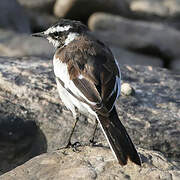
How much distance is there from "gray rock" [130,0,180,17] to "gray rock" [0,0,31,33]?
183 inches

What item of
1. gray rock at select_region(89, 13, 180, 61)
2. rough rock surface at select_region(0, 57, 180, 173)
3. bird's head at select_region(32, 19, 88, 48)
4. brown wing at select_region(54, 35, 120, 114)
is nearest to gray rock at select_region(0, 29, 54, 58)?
gray rock at select_region(89, 13, 180, 61)

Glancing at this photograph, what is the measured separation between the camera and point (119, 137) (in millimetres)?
5656

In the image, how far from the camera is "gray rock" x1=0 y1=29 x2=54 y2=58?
13.1m

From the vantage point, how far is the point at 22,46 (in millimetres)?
13344

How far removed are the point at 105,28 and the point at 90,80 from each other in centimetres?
1067

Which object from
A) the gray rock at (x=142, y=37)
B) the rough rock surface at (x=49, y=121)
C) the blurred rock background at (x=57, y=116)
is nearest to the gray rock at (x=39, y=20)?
the gray rock at (x=142, y=37)

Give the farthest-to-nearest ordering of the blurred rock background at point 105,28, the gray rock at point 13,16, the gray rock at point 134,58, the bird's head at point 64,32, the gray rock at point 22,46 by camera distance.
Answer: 1. the gray rock at point 13,16
2. the gray rock at point 134,58
3. the blurred rock background at point 105,28
4. the gray rock at point 22,46
5. the bird's head at point 64,32

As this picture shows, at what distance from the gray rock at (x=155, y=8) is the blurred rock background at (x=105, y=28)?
0.56 feet

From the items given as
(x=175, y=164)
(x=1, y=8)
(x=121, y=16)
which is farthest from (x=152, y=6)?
(x=175, y=164)

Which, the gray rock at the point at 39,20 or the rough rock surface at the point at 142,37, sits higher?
the gray rock at the point at 39,20

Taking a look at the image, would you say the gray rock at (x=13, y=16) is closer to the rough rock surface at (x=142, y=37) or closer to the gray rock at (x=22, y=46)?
the gray rock at (x=22, y=46)

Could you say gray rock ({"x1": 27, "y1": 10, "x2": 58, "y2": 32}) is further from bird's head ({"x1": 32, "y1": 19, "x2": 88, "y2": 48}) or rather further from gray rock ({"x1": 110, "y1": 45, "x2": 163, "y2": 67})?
bird's head ({"x1": 32, "y1": 19, "x2": 88, "y2": 48})

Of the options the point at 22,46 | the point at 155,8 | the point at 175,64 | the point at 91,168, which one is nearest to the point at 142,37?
the point at 175,64

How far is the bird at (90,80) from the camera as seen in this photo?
567 centimetres
